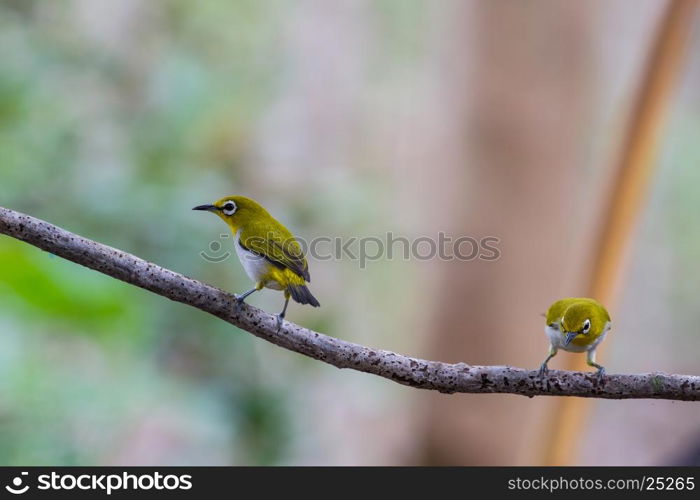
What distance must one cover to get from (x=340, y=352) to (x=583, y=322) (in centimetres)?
39

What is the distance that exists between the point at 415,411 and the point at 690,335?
320cm

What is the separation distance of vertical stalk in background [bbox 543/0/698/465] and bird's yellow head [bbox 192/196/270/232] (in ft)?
5.00

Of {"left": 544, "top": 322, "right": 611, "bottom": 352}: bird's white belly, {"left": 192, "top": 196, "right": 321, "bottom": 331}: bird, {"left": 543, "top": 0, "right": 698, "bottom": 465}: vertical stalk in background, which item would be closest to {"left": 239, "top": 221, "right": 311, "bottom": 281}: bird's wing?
{"left": 192, "top": 196, "right": 321, "bottom": 331}: bird

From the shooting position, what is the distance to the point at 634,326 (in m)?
6.07

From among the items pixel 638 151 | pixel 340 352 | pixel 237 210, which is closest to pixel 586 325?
pixel 340 352

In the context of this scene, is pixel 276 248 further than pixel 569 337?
Yes

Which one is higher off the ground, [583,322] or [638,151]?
[638,151]

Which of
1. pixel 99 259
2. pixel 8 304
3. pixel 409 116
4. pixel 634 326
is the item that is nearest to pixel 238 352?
pixel 8 304

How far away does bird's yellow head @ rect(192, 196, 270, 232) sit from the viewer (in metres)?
1.45

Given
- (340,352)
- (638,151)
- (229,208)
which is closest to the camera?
(340,352)

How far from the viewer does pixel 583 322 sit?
122 centimetres

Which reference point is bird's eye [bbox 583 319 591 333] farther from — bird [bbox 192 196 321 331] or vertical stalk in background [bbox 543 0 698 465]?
vertical stalk in background [bbox 543 0 698 465]

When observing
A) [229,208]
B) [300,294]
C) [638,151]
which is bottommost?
[300,294]

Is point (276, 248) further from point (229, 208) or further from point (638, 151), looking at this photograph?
point (638, 151)
